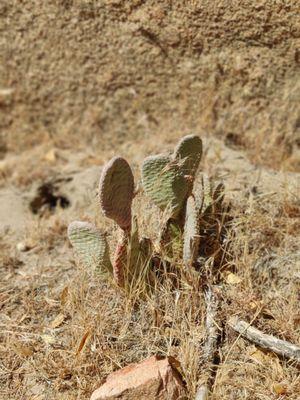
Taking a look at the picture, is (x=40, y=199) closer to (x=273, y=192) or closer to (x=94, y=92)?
(x=94, y=92)

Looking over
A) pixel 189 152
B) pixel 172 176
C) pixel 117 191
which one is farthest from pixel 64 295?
pixel 189 152

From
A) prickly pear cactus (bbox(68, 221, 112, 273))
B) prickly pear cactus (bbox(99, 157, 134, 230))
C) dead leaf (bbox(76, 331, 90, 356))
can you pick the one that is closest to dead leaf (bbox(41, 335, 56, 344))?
dead leaf (bbox(76, 331, 90, 356))

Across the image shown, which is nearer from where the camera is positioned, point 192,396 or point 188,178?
point 192,396

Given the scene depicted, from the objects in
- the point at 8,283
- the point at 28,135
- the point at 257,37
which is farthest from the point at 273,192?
the point at 28,135

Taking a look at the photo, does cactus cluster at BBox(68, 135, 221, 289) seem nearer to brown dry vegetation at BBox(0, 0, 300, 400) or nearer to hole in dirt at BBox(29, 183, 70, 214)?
brown dry vegetation at BBox(0, 0, 300, 400)

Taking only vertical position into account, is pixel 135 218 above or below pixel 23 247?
above

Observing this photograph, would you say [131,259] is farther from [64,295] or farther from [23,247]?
[23,247]
